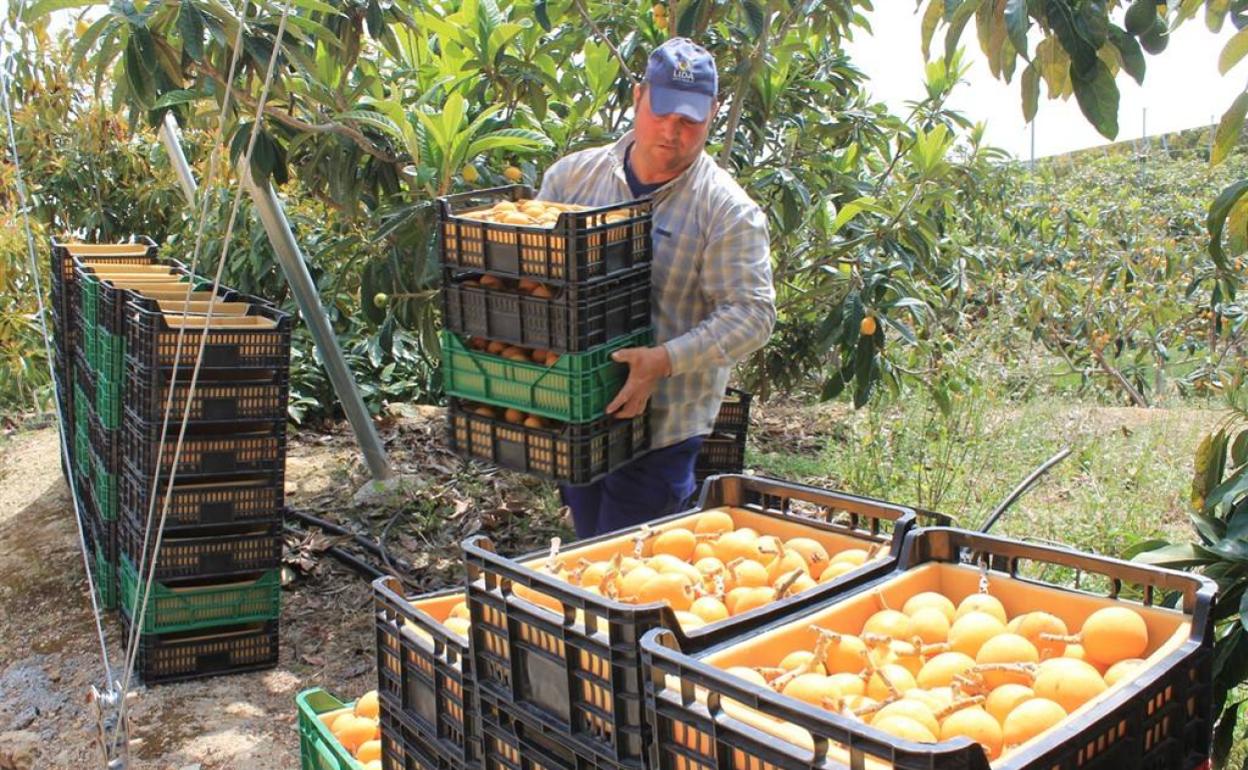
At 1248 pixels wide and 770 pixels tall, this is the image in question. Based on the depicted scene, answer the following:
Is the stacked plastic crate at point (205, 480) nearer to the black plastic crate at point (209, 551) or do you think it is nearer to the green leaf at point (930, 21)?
the black plastic crate at point (209, 551)

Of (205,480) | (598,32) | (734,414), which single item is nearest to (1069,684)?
(205,480)

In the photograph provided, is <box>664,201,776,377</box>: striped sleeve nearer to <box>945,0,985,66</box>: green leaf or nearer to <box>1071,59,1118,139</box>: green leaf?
<box>945,0,985,66</box>: green leaf

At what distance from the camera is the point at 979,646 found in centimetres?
170

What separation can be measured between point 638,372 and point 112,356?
6.87ft

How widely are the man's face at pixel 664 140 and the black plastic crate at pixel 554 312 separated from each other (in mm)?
275

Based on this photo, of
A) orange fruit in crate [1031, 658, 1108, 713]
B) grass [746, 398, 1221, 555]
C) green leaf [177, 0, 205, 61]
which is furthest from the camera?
grass [746, 398, 1221, 555]

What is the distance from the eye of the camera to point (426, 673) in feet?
6.84

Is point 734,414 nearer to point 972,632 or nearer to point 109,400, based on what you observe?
point 109,400

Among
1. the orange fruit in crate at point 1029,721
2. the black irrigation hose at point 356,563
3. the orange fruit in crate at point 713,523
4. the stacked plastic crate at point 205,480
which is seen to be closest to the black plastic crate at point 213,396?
the stacked plastic crate at point 205,480

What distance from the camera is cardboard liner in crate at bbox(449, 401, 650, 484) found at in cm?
305

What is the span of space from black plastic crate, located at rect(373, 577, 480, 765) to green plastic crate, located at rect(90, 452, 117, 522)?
2.36 metres

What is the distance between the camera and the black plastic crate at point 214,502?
376 cm

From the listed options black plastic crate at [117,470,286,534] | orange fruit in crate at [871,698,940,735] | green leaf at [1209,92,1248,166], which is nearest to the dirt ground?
black plastic crate at [117,470,286,534]

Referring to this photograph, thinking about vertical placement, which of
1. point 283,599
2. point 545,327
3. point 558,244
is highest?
point 558,244
